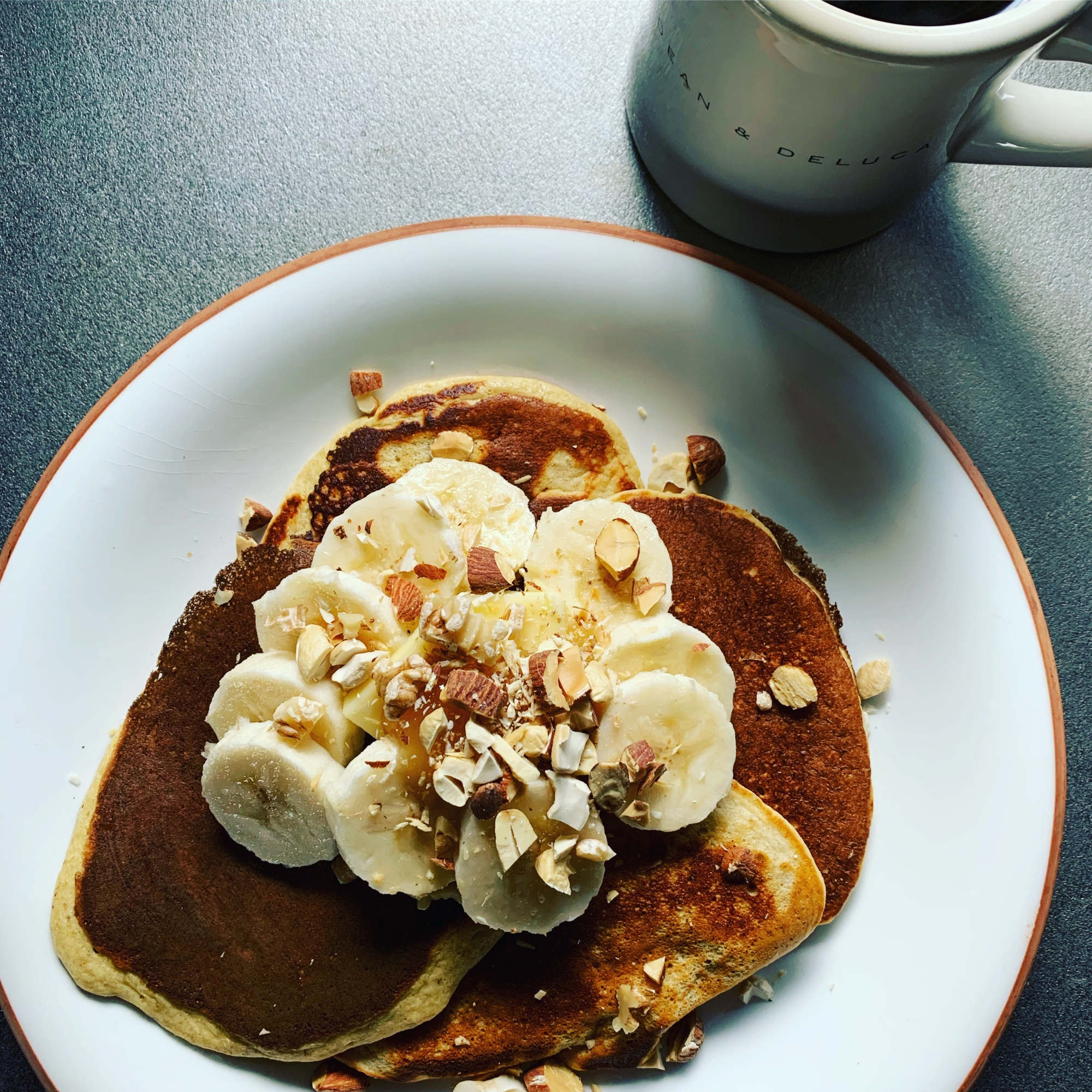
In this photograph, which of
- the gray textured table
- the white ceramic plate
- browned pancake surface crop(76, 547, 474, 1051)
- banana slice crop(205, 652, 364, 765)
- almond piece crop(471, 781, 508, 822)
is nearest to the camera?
almond piece crop(471, 781, 508, 822)

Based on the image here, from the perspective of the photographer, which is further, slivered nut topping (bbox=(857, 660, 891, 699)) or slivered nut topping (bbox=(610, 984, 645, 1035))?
slivered nut topping (bbox=(857, 660, 891, 699))

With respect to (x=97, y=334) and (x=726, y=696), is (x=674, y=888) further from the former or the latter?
(x=97, y=334)

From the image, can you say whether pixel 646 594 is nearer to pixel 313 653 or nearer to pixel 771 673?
pixel 771 673

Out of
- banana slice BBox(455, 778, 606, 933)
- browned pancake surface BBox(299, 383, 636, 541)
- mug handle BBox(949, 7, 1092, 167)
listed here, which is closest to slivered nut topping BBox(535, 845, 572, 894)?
banana slice BBox(455, 778, 606, 933)

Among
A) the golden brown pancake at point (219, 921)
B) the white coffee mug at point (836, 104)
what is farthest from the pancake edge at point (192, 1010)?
the white coffee mug at point (836, 104)

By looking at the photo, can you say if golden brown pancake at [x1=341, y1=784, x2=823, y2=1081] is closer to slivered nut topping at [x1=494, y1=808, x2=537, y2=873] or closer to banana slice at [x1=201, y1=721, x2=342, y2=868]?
slivered nut topping at [x1=494, y1=808, x2=537, y2=873]

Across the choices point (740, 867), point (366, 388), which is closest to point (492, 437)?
point (366, 388)

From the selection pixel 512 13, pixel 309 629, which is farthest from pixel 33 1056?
pixel 512 13
